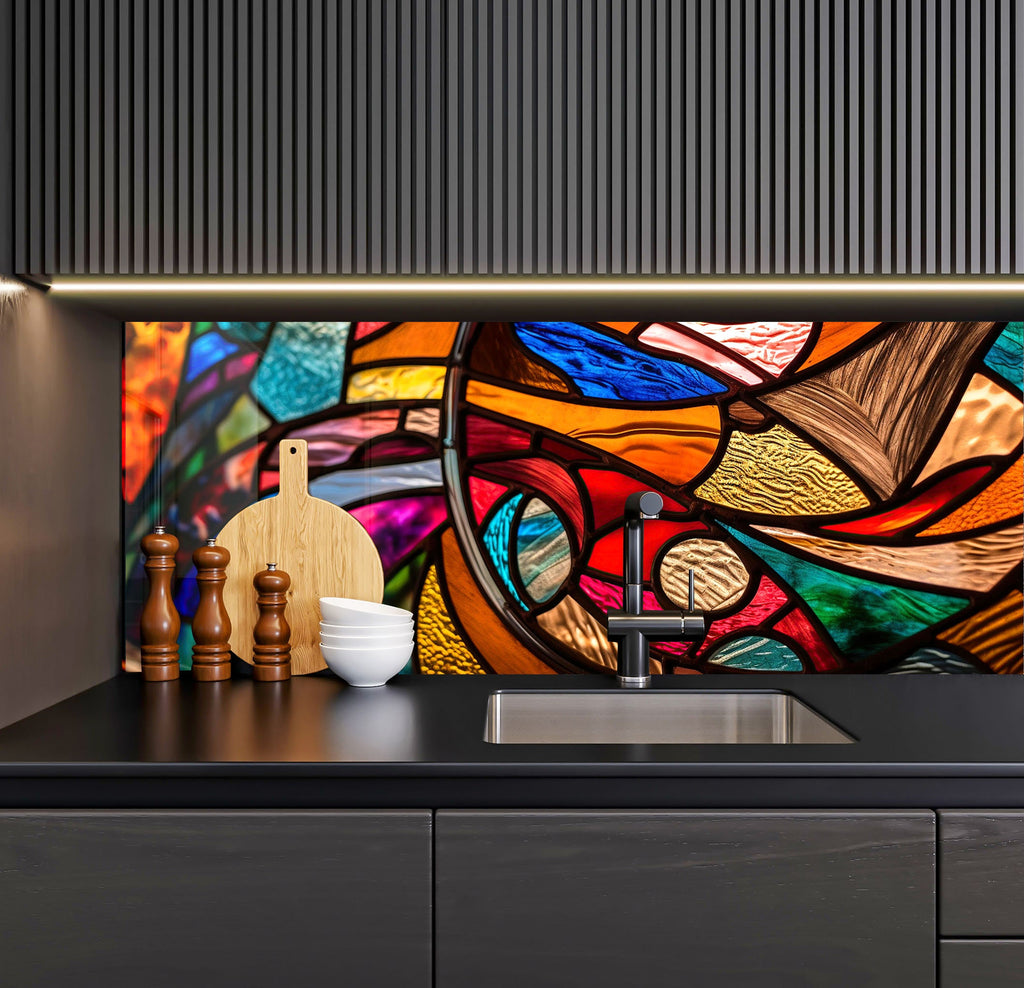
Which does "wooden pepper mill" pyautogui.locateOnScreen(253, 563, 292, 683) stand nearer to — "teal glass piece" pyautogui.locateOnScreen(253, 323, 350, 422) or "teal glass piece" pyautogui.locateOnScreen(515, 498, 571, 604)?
"teal glass piece" pyautogui.locateOnScreen(253, 323, 350, 422)

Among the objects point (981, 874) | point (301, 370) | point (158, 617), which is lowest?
point (981, 874)

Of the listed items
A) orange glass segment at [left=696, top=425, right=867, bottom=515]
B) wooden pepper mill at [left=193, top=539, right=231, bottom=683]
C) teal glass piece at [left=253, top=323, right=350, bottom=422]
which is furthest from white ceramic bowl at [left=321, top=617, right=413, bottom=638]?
orange glass segment at [left=696, top=425, right=867, bottom=515]

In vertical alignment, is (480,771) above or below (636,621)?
below

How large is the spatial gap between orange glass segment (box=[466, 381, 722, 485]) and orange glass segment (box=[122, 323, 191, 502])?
0.62m

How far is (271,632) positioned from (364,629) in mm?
212

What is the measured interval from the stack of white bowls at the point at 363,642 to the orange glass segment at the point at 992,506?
109 centimetres

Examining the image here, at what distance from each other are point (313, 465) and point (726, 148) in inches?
39.0

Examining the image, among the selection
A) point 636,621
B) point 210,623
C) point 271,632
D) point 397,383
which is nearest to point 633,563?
point 636,621

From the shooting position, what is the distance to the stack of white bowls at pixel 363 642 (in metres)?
1.47

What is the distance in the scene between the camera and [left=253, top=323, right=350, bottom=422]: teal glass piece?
5.47 ft

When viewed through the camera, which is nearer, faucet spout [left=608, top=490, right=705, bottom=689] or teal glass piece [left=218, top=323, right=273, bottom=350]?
faucet spout [left=608, top=490, right=705, bottom=689]

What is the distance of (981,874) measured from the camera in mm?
998

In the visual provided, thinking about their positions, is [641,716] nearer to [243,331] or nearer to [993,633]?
[993,633]

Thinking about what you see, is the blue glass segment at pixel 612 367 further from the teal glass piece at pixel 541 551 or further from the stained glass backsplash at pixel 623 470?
the teal glass piece at pixel 541 551
